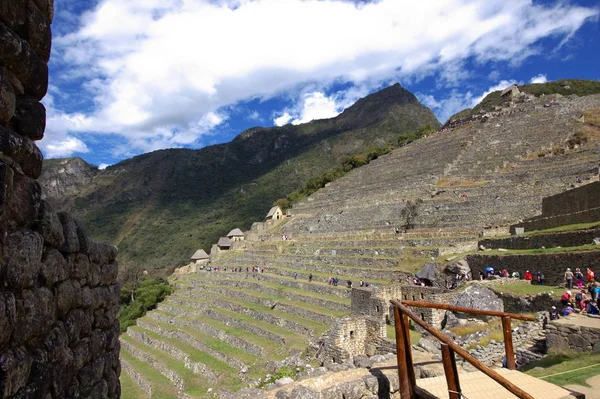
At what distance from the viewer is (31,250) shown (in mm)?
2361

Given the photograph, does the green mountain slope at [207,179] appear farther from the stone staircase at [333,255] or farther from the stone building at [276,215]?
the stone staircase at [333,255]

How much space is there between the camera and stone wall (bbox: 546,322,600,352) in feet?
22.6

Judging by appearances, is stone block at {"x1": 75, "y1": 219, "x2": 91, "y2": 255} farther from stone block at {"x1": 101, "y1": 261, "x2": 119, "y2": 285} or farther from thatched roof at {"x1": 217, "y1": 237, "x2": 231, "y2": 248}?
thatched roof at {"x1": 217, "y1": 237, "x2": 231, "y2": 248}

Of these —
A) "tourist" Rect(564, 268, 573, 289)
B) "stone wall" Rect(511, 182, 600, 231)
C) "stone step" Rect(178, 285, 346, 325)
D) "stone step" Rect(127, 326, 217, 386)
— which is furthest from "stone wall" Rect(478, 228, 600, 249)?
"stone step" Rect(127, 326, 217, 386)

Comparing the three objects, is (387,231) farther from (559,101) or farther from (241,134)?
(241,134)

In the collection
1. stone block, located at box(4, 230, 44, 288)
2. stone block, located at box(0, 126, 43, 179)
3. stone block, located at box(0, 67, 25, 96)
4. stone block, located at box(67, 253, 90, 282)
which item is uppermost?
stone block, located at box(0, 67, 25, 96)

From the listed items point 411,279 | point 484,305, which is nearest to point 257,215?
point 411,279

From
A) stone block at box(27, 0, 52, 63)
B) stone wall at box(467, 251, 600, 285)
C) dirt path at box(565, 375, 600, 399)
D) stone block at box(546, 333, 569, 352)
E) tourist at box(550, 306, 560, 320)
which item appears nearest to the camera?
stone block at box(27, 0, 52, 63)

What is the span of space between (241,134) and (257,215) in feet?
247

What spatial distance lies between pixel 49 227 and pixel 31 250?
338 mm

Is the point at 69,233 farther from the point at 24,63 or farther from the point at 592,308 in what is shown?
the point at 592,308

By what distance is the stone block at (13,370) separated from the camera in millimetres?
2053

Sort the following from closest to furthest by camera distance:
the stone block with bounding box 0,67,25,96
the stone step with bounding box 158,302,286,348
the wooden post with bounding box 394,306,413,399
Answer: the stone block with bounding box 0,67,25,96 < the wooden post with bounding box 394,306,413,399 < the stone step with bounding box 158,302,286,348

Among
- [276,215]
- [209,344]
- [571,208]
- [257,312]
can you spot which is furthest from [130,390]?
[276,215]
